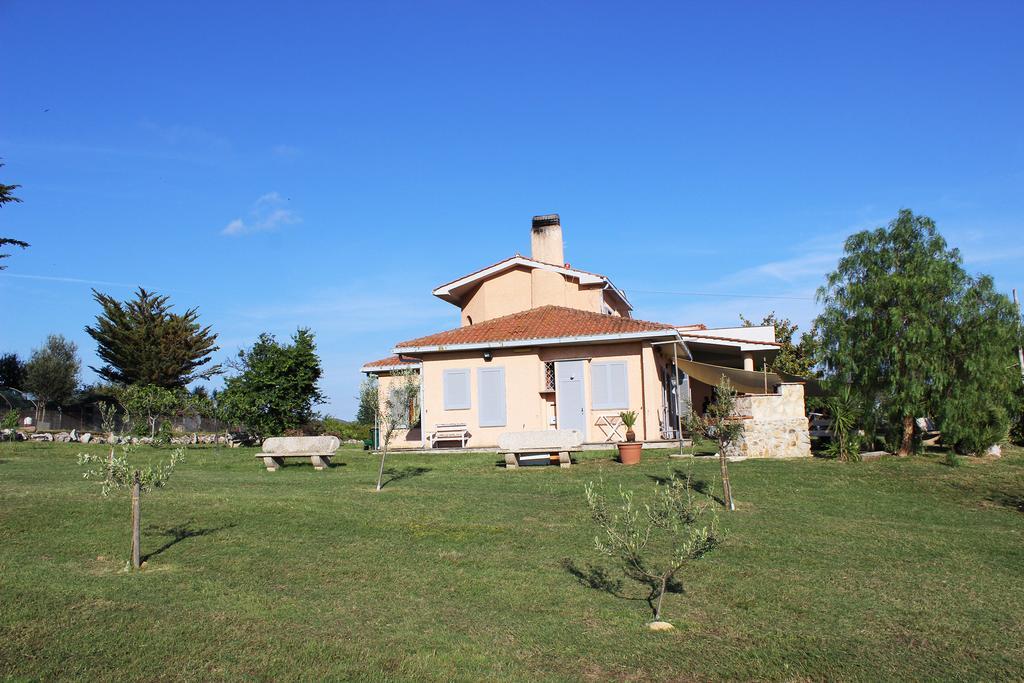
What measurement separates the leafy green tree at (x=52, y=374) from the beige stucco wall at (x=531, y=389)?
1071 inches

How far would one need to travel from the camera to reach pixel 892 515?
40.8 feet

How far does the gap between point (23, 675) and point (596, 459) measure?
13730 mm

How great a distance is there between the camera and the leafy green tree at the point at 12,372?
40.4 meters

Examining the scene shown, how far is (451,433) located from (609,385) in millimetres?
4871

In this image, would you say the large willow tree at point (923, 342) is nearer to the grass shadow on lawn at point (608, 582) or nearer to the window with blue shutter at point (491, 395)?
the window with blue shutter at point (491, 395)

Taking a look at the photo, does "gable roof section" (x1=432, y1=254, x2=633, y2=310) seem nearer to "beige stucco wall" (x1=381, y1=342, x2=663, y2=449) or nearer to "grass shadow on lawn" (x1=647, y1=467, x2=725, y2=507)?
"beige stucco wall" (x1=381, y1=342, x2=663, y2=449)

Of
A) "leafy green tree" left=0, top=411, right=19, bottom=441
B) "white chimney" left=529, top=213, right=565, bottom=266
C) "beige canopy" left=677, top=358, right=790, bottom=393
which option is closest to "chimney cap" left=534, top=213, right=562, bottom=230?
"white chimney" left=529, top=213, right=565, bottom=266

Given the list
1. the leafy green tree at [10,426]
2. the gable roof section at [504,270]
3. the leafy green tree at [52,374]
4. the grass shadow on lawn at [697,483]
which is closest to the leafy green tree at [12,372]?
the leafy green tree at [52,374]

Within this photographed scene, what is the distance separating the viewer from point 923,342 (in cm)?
1781

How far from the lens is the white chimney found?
29062 millimetres

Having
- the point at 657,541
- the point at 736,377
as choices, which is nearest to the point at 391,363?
the point at 736,377

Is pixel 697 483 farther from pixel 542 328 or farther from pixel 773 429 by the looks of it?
→ pixel 542 328

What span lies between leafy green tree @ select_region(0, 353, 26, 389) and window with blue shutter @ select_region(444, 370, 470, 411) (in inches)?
1176

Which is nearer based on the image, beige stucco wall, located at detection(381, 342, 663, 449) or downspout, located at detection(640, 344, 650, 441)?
downspout, located at detection(640, 344, 650, 441)
